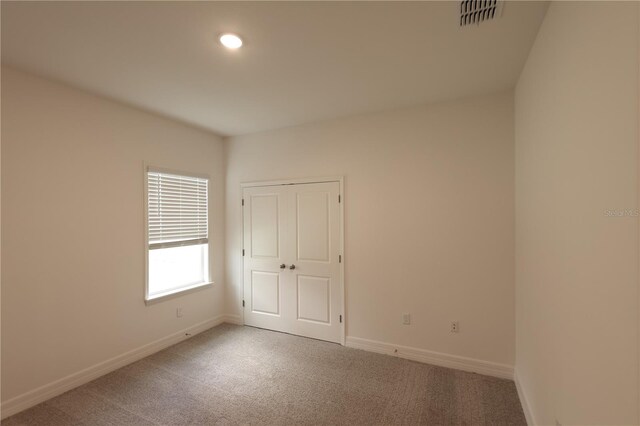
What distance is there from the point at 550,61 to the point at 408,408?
2.59 metres

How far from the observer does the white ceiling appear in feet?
5.49

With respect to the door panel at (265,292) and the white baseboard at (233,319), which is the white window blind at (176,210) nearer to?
the door panel at (265,292)

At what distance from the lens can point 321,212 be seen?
3588mm

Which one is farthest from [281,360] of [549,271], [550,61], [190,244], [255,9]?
[550,61]

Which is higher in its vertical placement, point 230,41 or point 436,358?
point 230,41

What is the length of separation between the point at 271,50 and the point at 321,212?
6.41 ft

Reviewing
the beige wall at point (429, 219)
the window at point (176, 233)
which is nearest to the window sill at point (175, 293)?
the window at point (176, 233)

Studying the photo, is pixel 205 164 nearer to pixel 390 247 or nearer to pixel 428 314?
pixel 390 247

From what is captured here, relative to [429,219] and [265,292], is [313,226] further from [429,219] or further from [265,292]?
[429,219]

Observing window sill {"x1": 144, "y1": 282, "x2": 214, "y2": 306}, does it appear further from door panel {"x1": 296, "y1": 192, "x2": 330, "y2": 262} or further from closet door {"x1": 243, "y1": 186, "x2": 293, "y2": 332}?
door panel {"x1": 296, "y1": 192, "x2": 330, "y2": 262}

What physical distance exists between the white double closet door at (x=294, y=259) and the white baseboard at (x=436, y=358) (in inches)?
13.5

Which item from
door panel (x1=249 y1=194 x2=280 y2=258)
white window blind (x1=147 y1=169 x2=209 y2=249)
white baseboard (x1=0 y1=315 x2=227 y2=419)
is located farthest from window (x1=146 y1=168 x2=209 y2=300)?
door panel (x1=249 y1=194 x2=280 y2=258)

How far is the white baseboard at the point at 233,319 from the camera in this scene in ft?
13.7

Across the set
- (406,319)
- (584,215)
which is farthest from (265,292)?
(584,215)
